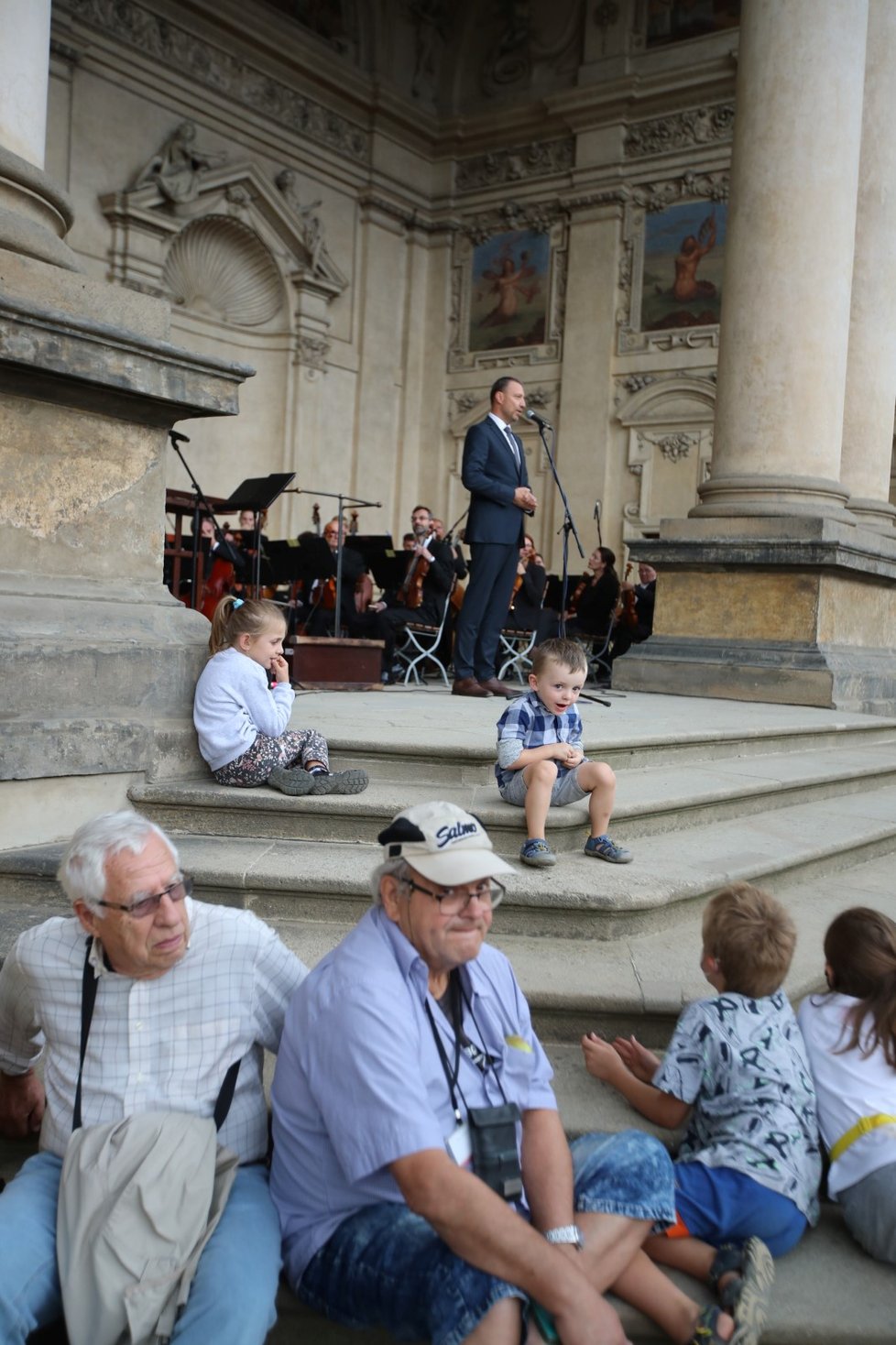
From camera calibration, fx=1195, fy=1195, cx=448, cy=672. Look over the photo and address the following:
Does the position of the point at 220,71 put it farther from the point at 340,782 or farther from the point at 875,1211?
the point at 875,1211

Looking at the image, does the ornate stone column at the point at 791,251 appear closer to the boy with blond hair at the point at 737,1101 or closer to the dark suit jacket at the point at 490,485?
the dark suit jacket at the point at 490,485

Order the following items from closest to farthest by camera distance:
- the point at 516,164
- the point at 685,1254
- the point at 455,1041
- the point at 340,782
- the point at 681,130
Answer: the point at 455,1041 → the point at 685,1254 → the point at 340,782 → the point at 681,130 → the point at 516,164

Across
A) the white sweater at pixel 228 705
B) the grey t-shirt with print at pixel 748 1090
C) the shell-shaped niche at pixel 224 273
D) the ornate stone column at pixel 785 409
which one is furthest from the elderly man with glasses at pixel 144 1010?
the shell-shaped niche at pixel 224 273

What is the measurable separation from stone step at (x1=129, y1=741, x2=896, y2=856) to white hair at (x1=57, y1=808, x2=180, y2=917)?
1606mm

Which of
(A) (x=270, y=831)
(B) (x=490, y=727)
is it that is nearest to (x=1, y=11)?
(A) (x=270, y=831)

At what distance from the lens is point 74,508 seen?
4.02 meters

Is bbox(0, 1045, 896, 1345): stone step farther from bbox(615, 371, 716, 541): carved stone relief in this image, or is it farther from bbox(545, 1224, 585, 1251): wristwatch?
bbox(615, 371, 716, 541): carved stone relief

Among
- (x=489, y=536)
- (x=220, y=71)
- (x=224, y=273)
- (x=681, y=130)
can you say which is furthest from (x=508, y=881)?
(x=681, y=130)

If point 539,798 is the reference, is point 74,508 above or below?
above

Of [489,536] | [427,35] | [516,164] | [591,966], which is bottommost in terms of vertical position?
[591,966]

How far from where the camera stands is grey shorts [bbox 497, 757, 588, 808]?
4129 millimetres

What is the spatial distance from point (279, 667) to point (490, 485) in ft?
10.9

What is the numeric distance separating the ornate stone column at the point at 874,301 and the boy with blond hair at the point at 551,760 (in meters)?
6.29

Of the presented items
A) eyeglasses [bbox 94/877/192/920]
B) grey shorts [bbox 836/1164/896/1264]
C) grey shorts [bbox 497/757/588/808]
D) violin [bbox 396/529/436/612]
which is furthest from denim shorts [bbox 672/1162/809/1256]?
violin [bbox 396/529/436/612]
